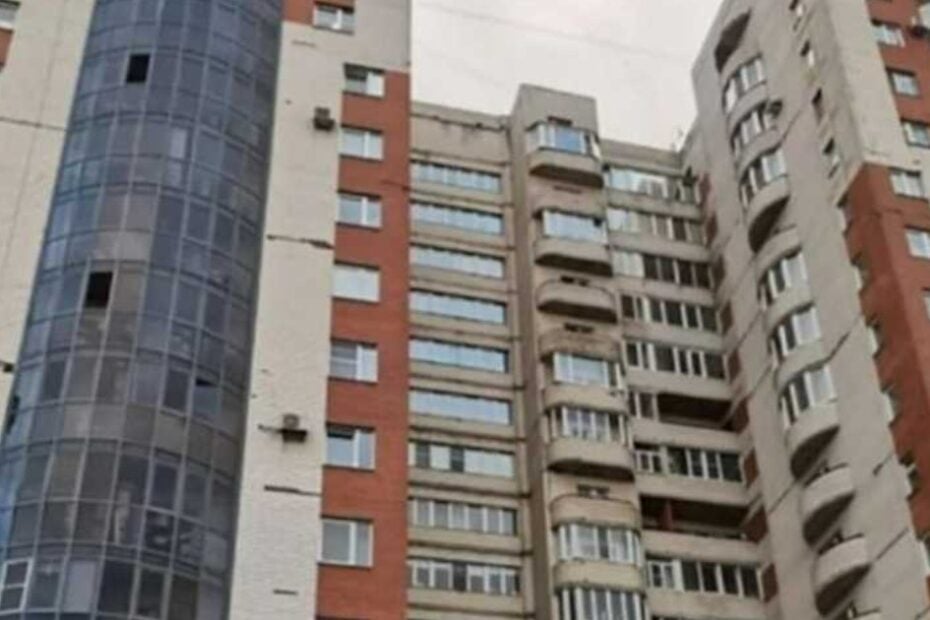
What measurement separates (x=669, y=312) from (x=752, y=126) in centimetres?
810

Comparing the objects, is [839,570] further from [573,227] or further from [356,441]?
[573,227]

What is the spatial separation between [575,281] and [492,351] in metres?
4.24

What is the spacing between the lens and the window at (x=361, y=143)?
141 feet

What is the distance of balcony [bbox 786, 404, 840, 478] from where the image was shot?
4459cm

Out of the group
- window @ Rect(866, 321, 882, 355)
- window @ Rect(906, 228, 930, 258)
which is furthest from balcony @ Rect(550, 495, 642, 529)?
window @ Rect(906, 228, 930, 258)

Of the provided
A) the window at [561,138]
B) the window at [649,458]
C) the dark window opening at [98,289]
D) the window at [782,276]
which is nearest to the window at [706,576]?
the window at [649,458]

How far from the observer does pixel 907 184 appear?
1828 inches

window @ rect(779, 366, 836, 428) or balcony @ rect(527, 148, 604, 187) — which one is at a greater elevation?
balcony @ rect(527, 148, 604, 187)

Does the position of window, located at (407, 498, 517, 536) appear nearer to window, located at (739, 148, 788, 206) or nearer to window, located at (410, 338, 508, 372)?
window, located at (410, 338, 508, 372)

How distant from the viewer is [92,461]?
32.5m

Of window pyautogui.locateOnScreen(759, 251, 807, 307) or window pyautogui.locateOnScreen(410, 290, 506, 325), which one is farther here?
window pyautogui.locateOnScreen(410, 290, 506, 325)

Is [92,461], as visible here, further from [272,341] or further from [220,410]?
[272,341]

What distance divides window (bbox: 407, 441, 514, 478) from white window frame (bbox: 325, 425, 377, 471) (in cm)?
1294

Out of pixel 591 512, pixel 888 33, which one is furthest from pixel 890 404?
pixel 888 33
